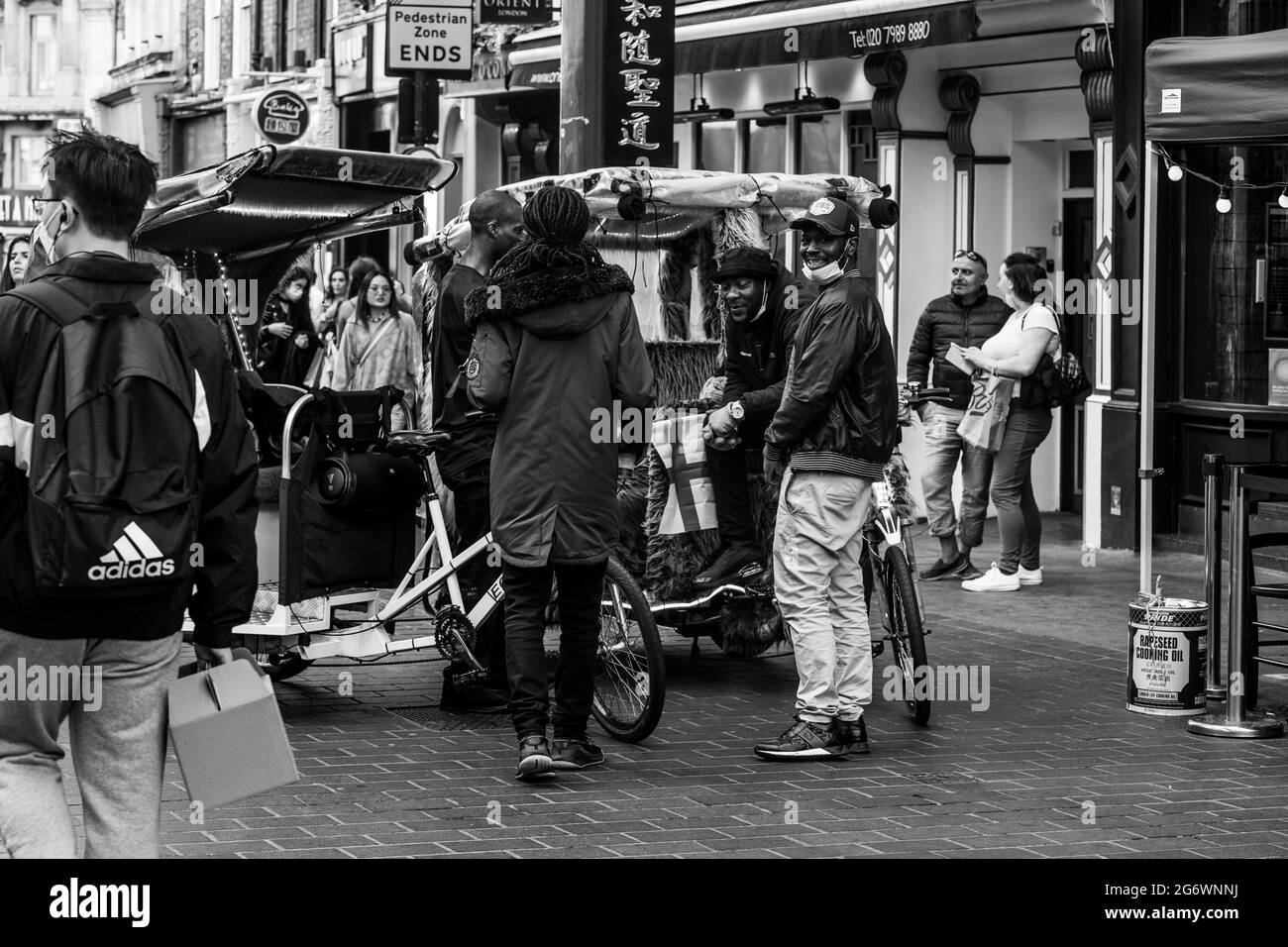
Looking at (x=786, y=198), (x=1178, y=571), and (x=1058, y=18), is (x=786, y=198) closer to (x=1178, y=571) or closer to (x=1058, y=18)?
(x=1178, y=571)

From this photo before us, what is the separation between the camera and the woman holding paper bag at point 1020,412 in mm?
11266

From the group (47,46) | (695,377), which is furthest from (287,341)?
(47,46)

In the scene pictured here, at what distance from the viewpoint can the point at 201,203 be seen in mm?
7738

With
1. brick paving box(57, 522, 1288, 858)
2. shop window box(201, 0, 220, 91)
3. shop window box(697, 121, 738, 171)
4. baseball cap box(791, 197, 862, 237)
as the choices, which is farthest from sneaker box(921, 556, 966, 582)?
shop window box(201, 0, 220, 91)

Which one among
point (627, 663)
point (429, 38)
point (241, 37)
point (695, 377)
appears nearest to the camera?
point (627, 663)

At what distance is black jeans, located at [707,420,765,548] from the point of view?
27.3ft

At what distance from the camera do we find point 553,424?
21.9ft

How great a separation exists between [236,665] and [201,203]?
3940 mm

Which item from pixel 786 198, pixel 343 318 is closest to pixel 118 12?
pixel 343 318

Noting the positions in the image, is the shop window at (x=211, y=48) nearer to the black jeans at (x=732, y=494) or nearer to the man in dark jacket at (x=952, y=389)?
the man in dark jacket at (x=952, y=389)

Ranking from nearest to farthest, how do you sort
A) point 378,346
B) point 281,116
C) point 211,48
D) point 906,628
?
point 906,628
point 378,346
point 281,116
point 211,48

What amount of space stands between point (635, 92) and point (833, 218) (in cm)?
457

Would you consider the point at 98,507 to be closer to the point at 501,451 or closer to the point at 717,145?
the point at 501,451
